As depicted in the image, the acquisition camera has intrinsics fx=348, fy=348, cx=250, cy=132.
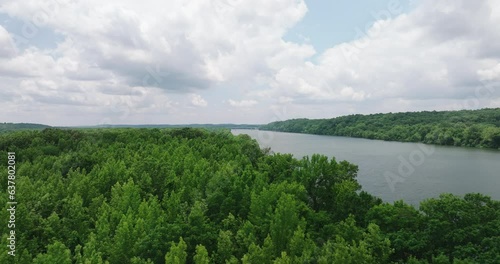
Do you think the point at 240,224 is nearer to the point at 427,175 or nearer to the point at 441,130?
the point at 427,175

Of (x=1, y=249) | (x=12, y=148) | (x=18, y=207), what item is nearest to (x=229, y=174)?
(x=18, y=207)

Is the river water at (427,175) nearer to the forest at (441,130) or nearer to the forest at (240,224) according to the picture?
the forest at (240,224)

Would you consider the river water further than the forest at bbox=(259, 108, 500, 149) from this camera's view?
No

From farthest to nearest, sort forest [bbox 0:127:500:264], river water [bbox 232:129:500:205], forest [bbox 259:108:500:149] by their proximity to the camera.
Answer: forest [bbox 259:108:500:149], river water [bbox 232:129:500:205], forest [bbox 0:127:500:264]

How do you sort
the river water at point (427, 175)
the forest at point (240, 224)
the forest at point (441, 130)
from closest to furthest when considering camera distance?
the forest at point (240, 224)
the river water at point (427, 175)
the forest at point (441, 130)

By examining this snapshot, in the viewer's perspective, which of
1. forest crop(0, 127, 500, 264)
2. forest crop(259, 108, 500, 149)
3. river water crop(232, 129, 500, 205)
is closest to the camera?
forest crop(0, 127, 500, 264)

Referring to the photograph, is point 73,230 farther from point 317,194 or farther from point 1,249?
point 317,194

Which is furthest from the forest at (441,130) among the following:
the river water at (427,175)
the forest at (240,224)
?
the forest at (240,224)

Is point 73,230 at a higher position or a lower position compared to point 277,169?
lower

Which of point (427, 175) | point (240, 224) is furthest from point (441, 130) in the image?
point (240, 224)

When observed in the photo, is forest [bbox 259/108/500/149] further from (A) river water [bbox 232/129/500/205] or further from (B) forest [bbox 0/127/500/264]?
(B) forest [bbox 0/127/500/264]

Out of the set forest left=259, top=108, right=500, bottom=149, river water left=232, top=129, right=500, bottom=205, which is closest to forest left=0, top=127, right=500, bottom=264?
river water left=232, top=129, right=500, bottom=205
